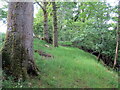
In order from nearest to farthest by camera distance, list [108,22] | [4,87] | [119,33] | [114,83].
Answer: [4,87]
[114,83]
[119,33]
[108,22]

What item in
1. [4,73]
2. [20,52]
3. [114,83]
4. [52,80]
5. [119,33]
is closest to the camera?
[4,73]

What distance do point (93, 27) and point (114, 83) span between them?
13.1ft

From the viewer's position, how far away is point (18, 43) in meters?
3.23

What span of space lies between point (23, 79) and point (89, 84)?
6.10ft

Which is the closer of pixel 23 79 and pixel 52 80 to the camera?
pixel 23 79

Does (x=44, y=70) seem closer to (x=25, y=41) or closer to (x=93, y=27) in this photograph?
(x=25, y=41)

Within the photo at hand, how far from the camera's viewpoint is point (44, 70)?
13.2 ft

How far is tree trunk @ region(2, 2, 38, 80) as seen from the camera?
3139mm

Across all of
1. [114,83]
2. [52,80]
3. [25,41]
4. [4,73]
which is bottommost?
[114,83]

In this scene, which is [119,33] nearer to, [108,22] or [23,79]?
[108,22]

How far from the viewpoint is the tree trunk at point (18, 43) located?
3139 millimetres

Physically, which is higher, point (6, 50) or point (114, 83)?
point (6, 50)

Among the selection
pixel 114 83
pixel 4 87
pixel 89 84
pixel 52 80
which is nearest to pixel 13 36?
pixel 4 87

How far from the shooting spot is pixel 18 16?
3268 millimetres
